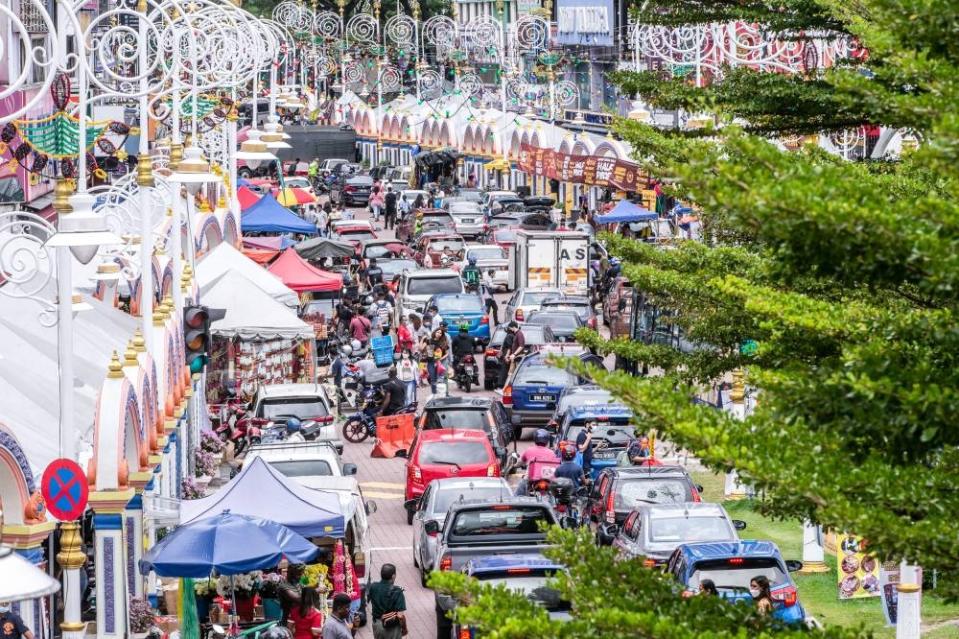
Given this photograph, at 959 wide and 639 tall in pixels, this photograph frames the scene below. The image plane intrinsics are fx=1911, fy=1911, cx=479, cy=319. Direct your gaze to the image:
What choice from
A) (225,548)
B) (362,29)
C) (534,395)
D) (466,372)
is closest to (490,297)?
(466,372)

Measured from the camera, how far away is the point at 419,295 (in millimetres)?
40719

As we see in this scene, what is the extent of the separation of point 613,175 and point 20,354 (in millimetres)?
34420

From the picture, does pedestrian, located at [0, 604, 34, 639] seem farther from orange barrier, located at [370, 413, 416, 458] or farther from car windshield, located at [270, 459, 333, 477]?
orange barrier, located at [370, 413, 416, 458]

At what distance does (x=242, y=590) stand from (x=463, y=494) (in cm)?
407

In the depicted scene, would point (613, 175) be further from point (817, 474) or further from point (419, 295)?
point (817, 474)

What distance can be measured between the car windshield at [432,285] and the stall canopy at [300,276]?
168 inches

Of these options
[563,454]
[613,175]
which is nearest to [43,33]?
[613,175]

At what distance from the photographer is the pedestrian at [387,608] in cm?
1675

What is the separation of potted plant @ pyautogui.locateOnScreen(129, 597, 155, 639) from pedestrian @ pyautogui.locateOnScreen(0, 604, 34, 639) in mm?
2532

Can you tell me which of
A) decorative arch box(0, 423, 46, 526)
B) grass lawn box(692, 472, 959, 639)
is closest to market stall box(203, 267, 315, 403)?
grass lawn box(692, 472, 959, 639)

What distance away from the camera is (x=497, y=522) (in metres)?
19.3

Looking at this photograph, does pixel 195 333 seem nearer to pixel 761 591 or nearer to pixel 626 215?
pixel 761 591

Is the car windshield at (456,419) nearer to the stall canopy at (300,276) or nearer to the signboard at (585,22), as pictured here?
the stall canopy at (300,276)

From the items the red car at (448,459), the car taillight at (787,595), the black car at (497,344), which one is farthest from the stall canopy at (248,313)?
the car taillight at (787,595)
